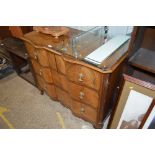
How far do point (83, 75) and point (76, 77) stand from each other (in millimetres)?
96

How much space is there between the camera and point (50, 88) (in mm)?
1767

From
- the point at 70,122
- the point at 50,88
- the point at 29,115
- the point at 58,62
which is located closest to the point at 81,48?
the point at 58,62

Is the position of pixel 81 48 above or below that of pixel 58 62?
above

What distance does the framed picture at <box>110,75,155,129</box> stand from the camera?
1.03m

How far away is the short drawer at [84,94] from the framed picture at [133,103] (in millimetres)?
205

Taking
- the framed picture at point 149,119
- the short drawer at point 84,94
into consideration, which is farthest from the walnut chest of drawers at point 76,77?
the framed picture at point 149,119

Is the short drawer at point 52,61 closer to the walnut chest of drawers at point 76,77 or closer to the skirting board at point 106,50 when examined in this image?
the walnut chest of drawers at point 76,77

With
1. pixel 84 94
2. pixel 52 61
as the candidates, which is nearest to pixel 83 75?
pixel 84 94

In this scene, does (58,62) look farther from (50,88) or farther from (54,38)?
(50,88)

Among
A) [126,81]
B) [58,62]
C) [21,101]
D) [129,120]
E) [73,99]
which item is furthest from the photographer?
[21,101]

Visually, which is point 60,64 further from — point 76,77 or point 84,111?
point 84,111

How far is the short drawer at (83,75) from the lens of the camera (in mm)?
1132

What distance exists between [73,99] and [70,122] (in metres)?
0.38

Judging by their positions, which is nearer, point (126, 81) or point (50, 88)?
point (126, 81)
